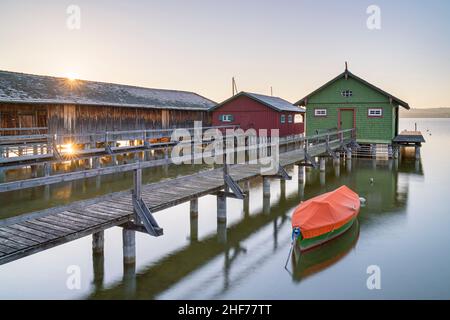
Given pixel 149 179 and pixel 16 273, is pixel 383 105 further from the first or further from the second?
pixel 16 273

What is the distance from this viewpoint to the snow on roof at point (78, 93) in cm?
2342

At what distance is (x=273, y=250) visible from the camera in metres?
12.3

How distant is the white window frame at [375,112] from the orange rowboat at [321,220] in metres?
20.6

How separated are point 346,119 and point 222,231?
22.4 m

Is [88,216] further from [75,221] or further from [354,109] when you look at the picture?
[354,109]

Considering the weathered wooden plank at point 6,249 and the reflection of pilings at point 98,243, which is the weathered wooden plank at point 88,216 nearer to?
the reflection of pilings at point 98,243

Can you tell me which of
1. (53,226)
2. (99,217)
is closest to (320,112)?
(99,217)

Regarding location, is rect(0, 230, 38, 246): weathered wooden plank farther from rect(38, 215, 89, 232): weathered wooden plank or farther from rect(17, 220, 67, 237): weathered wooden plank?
rect(38, 215, 89, 232): weathered wooden plank

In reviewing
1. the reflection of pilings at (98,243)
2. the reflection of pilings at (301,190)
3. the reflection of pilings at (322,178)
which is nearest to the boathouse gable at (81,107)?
the reflection of pilings at (301,190)

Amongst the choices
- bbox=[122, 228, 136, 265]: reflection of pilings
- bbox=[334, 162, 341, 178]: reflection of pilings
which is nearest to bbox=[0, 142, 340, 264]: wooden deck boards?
bbox=[122, 228, 136, 265]: reflection of pilings

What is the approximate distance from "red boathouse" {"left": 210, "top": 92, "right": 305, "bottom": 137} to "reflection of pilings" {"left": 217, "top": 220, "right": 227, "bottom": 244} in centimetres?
2062
